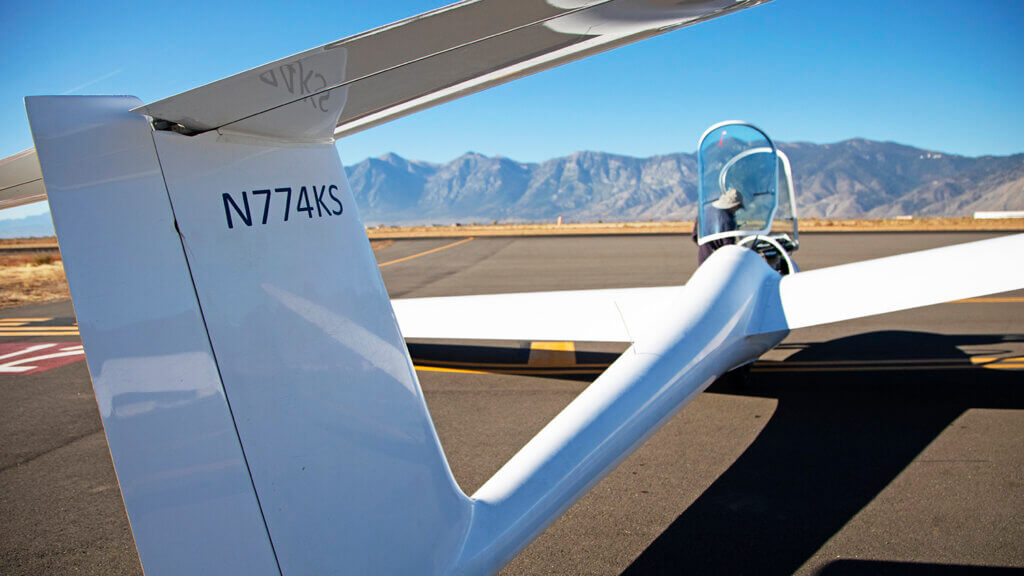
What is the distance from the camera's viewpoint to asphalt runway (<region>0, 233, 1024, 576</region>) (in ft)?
9.93

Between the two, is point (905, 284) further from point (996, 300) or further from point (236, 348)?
point (996, 300)

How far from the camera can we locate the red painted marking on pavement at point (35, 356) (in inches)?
281

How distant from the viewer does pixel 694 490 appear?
12.0 feet

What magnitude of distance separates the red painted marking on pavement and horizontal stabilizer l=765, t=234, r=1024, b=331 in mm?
8563

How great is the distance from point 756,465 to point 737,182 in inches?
134

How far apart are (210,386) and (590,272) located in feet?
46.6

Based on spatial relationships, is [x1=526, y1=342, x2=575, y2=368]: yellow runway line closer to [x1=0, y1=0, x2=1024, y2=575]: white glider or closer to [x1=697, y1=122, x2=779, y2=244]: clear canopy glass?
[x1=697, y1=122, x2=779, y2=244]: clear canopy glass

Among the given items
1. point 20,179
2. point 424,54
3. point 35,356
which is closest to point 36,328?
point 35,356

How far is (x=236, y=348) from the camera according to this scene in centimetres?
137

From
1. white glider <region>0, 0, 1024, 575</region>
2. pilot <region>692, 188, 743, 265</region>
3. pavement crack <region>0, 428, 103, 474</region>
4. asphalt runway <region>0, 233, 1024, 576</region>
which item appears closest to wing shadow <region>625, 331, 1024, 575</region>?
asphalt runway <region>0, 233, 1024, 576</region>

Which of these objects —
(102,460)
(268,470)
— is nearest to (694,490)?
(268,470)

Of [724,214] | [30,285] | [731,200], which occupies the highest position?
[30,285]

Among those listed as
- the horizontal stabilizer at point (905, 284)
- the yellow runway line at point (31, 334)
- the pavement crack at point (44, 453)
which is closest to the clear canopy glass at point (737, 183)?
the horizontal stabilizer at point (905, 284)

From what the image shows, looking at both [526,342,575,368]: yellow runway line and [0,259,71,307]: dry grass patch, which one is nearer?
[526,342,575,368]: yellow runway line
